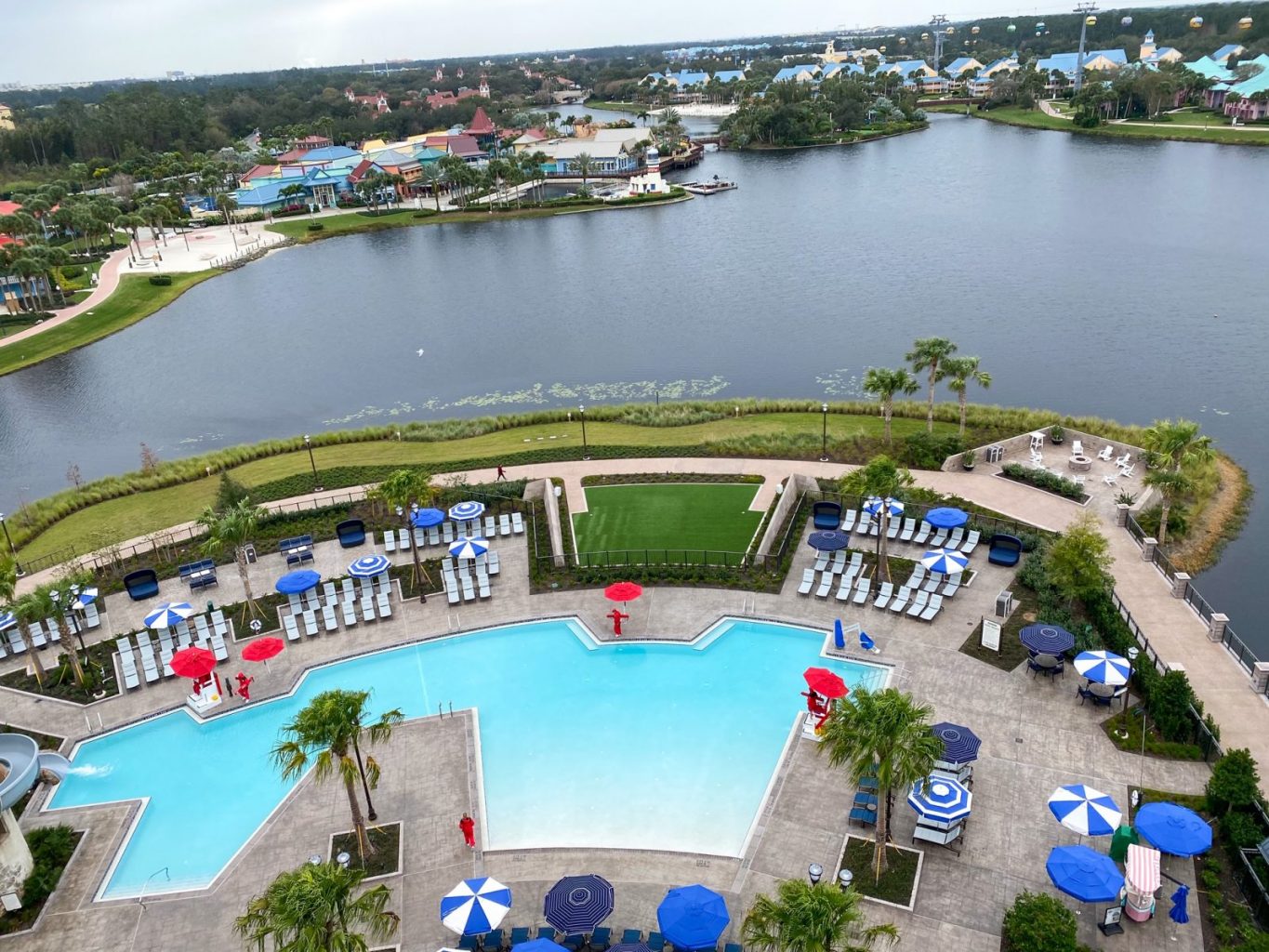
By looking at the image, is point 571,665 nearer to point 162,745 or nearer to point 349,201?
point 162,745

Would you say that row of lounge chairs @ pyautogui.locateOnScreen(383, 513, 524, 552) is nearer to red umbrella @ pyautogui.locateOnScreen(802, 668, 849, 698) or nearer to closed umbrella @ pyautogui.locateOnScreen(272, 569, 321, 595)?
closed umbrella @ pyautogui.locateOnScreen(272, 569, 321, 595)

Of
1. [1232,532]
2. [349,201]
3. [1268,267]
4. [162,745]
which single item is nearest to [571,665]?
[162,745]

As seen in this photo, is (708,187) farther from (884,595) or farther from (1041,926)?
(1041,926)

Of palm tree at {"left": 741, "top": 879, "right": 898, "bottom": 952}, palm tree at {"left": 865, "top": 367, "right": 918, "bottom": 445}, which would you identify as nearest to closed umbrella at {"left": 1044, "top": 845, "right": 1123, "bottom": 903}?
palm tree at {"left": 741, "top": 879, "right": 898, "bottom": 952}

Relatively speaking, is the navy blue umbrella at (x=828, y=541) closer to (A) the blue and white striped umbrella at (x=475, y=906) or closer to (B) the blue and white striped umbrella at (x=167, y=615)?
(A) the blue and white striped umbrella at (x=475, y=906)

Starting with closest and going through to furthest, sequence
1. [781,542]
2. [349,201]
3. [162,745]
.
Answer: [162,745]
[781,542]
[349,201]

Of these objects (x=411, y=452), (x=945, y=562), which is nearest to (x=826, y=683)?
(x=945, y=562)
